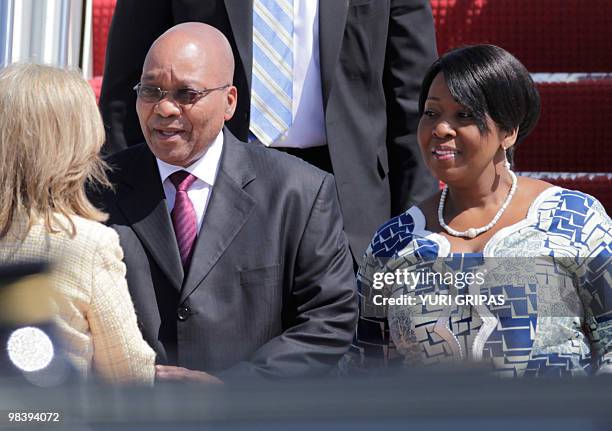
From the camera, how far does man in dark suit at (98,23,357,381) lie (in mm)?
2514

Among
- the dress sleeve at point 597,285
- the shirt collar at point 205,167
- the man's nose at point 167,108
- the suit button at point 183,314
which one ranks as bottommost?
the suit button at point 183,314

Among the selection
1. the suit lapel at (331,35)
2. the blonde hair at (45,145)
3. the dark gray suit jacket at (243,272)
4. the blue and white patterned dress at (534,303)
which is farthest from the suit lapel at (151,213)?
the suit lapel at (331,35)

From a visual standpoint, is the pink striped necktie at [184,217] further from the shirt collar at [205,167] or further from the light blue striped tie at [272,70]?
the light blue striped tie at [272,70]

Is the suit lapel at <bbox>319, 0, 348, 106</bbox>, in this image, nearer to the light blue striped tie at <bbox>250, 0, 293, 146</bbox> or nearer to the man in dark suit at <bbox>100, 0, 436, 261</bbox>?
the man in dark suit at <bbox>100, 0, 436, 261</bbox>

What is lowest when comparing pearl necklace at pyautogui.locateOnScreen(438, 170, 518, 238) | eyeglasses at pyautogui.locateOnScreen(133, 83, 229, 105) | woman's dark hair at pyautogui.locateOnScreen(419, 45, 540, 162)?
pearl necklace at pyautogui.locateOnScreen(438, 170, 518, 238)

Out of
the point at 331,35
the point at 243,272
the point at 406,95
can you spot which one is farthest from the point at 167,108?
the point at 406,95

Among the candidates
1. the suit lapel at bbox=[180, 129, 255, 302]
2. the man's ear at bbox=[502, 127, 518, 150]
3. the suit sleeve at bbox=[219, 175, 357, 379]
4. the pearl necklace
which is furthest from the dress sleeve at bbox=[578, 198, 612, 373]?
the suit lapel at bbox=[180, 129, 255, 302]

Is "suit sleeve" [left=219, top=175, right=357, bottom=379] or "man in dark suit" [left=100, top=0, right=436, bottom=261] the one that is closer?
"suit sleeve" [left=219, top=175, right=357, bottom=379]

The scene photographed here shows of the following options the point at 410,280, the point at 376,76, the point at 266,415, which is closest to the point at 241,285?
the point at 410,280

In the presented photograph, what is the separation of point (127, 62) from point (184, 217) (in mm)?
810

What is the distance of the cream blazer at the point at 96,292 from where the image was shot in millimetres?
1913

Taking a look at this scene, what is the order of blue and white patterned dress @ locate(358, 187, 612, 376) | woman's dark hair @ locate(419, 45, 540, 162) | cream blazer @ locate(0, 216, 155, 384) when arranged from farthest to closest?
woman's dark hair @ locate(419, 45, 540, 162) → blue and white patterned dress @ locate(358, 187, 612, 376) → cream blazer @ locate(0, 216, 155, 384)

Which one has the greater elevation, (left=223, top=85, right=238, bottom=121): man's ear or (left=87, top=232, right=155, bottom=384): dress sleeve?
(left=223, top=85, right=238, bottom=121): man's ear

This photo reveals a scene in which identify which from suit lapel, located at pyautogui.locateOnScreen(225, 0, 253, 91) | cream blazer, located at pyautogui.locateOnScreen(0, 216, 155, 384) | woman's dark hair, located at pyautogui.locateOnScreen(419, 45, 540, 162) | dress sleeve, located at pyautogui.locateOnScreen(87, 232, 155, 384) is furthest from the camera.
Answer: suit lapel, located at pyautogui.locateOnScreen(225, 0, 253, 91)
